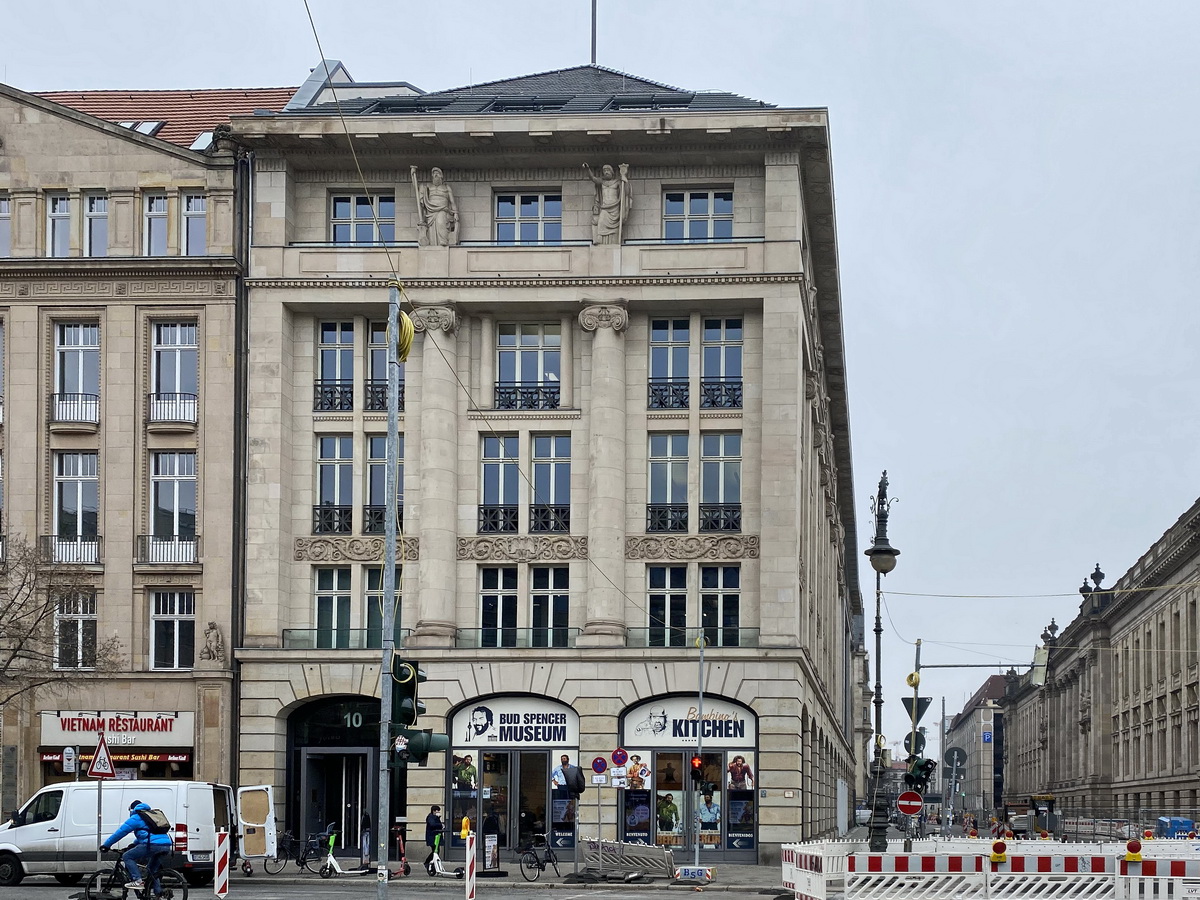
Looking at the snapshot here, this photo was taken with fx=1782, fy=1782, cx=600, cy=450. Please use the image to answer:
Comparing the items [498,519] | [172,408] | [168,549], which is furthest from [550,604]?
[172,408]

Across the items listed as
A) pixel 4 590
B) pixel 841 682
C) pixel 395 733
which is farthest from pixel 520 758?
pixel 841 682

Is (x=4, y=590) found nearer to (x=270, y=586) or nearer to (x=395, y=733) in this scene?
(x=270, y=586)

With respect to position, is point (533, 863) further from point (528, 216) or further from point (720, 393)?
point (528, 216)

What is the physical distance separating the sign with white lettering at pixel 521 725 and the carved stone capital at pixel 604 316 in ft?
32.4

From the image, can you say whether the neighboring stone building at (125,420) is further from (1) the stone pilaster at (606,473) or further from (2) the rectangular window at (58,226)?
(1) the stone pilaster at (606,473)

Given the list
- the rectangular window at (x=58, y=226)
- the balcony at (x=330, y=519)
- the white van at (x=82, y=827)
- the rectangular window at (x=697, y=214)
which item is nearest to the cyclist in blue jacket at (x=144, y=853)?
the white van at (x=82, y=827)

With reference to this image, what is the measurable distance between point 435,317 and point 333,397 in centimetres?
365

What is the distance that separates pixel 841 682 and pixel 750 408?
173ft

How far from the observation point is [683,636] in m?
46.8

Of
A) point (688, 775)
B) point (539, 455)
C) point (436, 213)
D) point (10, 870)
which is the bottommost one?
point (10, 870)

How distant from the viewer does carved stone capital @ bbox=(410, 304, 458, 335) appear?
47.5 meters

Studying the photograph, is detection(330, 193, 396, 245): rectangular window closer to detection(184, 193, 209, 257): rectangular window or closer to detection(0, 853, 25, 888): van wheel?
detection(184, 193, 209, 257): rectangular window

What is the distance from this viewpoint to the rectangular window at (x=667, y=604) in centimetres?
4678

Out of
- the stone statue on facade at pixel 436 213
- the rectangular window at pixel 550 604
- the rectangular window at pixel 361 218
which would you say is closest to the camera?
the rectangular window at pixel 550 604
